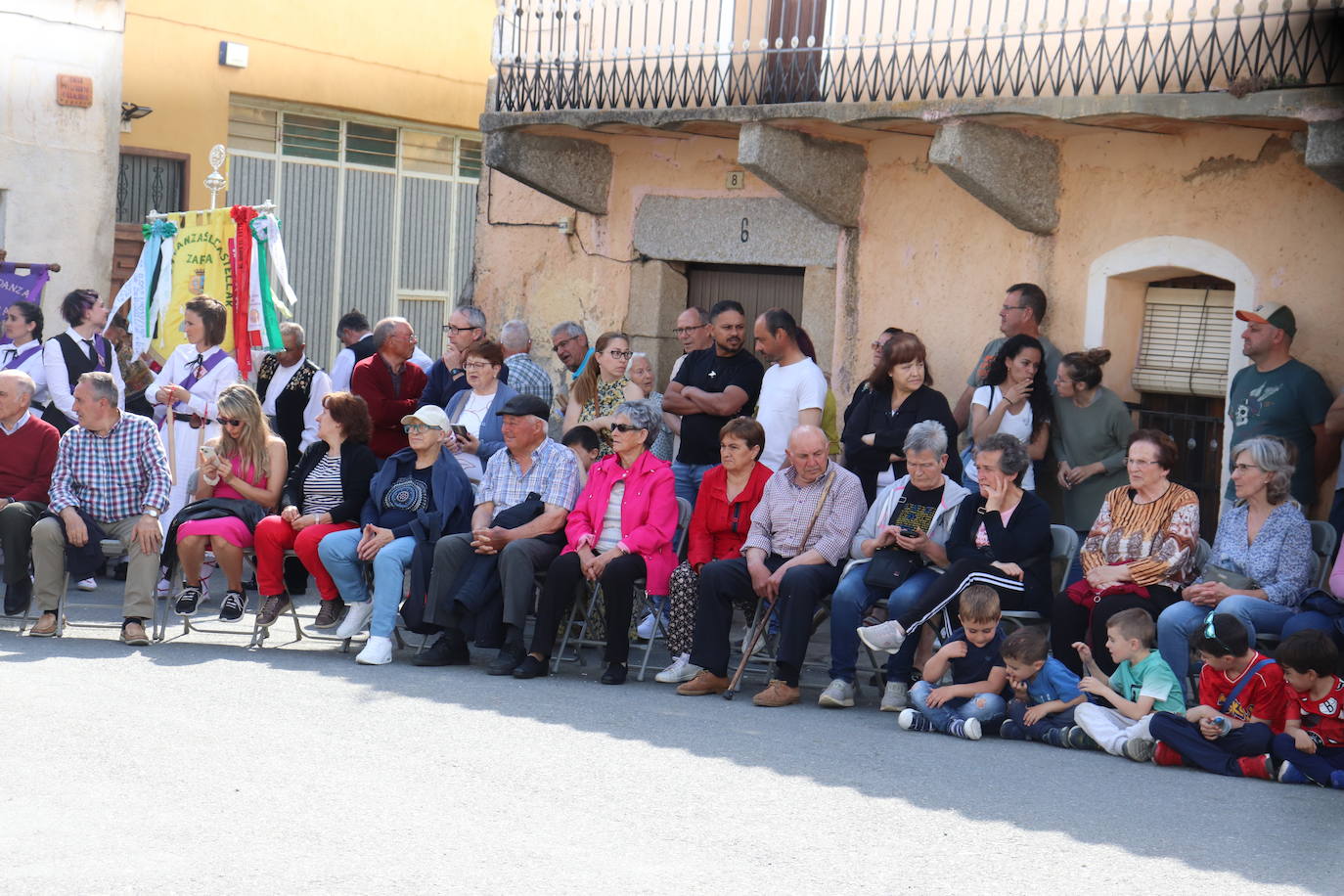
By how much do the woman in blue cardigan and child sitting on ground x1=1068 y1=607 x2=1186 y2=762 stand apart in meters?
3.85

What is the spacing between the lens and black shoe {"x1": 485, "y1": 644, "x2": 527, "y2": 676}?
8.74 metres

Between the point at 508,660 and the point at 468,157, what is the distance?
12.7 meters

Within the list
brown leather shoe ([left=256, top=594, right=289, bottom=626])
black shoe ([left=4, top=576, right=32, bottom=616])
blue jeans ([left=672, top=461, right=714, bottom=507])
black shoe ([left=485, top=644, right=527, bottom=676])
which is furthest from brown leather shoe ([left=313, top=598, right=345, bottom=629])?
blue jeans ([left=672, top=461, right=714, bottom=507])

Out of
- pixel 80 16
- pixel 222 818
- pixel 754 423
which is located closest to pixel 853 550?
pixel 754 423

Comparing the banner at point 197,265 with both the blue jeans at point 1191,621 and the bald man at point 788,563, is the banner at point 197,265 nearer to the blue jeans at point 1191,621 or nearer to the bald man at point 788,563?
the bald man at point 788,563

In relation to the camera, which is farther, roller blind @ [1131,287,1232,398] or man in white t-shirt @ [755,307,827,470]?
roller blind @ [1131,287,1232,398]

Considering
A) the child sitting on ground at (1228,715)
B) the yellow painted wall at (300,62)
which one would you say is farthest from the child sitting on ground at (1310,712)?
the yellow painted wall at (300,62)

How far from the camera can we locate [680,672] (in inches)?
340

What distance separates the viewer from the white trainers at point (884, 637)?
7930 millimetres

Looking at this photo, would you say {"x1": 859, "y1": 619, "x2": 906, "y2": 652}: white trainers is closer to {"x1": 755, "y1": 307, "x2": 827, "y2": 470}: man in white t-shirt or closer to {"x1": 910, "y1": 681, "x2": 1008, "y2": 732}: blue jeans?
{"x1": 910, "y1": 681, "x2": 1008, "y2": 732}: blue jeans

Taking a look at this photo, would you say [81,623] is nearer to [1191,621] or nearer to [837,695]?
[837,695]

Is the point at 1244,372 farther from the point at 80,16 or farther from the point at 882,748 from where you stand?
the point at 80,16

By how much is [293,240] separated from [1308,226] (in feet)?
39.5

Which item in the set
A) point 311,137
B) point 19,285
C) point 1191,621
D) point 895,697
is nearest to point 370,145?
point 311,137
